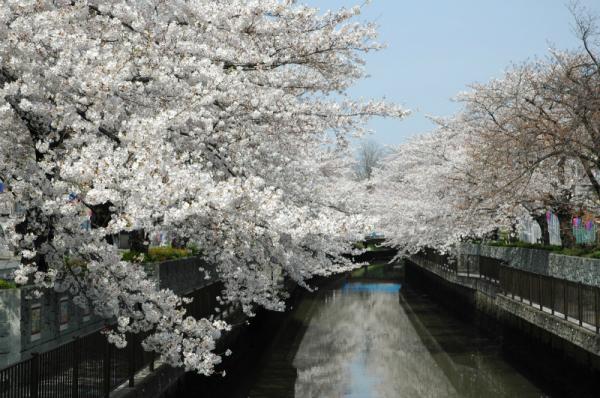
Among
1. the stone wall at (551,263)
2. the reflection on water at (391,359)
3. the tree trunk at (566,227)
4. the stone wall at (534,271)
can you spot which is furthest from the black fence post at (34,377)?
the tree trunk at (566,227)

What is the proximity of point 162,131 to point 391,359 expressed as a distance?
17928mm

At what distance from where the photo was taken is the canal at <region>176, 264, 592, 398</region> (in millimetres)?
21406

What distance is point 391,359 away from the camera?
88.9ft

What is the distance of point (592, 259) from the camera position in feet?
76.8

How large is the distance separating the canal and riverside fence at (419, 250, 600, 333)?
2.06 metres

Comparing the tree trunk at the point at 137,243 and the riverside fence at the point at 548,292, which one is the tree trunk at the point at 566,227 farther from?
the tree trunk at the point at 137,243

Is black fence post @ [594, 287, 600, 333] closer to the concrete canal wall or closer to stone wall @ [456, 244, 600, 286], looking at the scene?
the concrete canal wall

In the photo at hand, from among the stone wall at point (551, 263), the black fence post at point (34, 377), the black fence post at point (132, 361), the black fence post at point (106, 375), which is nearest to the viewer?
the black fence post at point (34, 377)

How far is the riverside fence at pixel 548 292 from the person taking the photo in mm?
18516

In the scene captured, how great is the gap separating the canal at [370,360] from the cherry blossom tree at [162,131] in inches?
184

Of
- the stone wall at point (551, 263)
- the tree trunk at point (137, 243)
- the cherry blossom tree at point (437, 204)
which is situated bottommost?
the stone wall at point (551, 263)

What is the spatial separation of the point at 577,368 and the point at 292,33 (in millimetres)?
12558

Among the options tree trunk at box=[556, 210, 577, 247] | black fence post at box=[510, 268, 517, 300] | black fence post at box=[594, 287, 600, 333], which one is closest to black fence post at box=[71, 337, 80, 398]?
black fence post at box=[594, 287, 600, 333]

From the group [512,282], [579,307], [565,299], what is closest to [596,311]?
[579,307]
